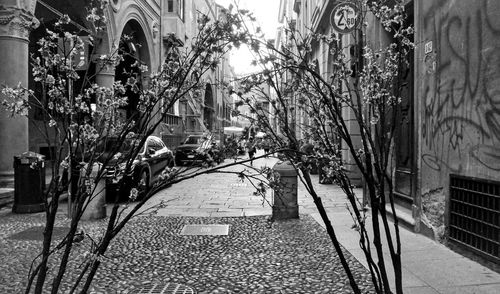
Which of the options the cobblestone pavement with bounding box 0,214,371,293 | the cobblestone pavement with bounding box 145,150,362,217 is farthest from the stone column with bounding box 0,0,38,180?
the cobblestone pavement with bounding box 0,214,371,293

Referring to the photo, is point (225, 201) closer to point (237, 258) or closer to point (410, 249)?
point (237, 258)

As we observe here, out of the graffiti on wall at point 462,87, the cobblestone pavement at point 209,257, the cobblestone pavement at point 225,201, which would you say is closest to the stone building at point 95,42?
the cobblestone pavement at point 209,257

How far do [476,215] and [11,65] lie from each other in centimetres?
1033

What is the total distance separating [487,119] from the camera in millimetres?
4746

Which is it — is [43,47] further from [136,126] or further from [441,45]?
[441,45]

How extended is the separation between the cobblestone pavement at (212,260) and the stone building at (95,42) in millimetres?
1595

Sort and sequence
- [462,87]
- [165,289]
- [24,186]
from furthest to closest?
[24,186]
[462,87]
[165,289]

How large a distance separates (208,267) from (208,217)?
3.46m

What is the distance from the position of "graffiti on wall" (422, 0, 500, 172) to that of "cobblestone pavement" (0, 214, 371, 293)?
1902 millimetres

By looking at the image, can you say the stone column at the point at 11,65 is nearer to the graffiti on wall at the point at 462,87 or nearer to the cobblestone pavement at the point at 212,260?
the cobblestone pavement at the point at 212,260

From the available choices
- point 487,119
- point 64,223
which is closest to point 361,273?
point 487,119

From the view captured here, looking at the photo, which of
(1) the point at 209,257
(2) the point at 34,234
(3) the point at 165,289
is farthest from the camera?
(2) the point at 34,234

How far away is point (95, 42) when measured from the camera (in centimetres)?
292

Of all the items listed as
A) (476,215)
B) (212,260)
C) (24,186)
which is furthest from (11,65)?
(476,215)
